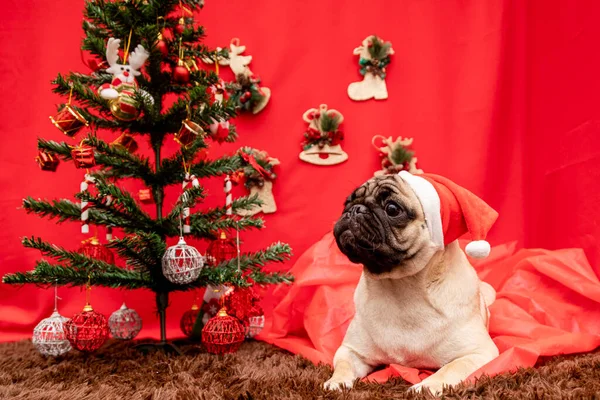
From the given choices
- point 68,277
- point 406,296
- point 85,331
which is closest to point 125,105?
point 68,277

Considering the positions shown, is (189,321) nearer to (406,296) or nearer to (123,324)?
(123,324)

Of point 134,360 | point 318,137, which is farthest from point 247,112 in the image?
point 134,360

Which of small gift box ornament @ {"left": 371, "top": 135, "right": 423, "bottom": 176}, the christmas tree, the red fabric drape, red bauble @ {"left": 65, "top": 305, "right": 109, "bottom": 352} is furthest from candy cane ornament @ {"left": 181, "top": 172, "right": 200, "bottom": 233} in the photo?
small gift box ornament @ {"left": 371, "top": 135, "right": 423, "bottom": 176}

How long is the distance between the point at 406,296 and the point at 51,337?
976 millimetres

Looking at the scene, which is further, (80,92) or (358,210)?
(80,92)

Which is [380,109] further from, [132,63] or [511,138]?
[132,63]

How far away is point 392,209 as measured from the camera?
113cm

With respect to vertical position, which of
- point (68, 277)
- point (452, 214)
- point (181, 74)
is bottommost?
point (68, 277)

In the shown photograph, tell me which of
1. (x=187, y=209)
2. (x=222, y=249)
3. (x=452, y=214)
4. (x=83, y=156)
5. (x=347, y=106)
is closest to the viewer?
(x=452, y=214)

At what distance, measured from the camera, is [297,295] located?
66.1 inches

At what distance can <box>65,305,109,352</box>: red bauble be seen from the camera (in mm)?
1322

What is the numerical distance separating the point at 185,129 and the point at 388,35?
1100mm

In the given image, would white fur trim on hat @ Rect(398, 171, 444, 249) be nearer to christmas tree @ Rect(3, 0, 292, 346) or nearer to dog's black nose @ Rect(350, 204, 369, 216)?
dog's black nose @ Rect(350, 204, 369, 216)

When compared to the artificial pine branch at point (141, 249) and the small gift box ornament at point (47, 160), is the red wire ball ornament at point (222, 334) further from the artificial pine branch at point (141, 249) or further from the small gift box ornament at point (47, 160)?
the small gift box ornament at point (47, 160)
